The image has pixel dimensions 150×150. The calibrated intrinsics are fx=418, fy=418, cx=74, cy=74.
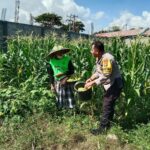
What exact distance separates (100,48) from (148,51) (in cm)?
208

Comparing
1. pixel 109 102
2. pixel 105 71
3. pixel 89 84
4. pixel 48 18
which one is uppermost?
pixel 48 18

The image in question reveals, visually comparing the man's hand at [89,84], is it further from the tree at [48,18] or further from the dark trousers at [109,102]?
the tree at [48,18]

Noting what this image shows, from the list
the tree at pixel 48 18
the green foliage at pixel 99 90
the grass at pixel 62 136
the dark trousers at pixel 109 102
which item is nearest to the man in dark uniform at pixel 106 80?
the dark trousers at pixel 109 102

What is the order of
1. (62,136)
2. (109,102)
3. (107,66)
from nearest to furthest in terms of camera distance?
(107,66) → (62,136) → (109,102)

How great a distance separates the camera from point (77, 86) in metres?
7.39

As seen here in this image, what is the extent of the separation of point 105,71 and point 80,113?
174cm

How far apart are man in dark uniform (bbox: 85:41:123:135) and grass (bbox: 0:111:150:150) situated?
20 centimetres

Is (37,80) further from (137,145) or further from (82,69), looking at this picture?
(137,145)

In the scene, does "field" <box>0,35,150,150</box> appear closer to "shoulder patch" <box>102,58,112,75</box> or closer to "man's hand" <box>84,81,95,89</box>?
"man's hand" <box>84,81,95,89</box>

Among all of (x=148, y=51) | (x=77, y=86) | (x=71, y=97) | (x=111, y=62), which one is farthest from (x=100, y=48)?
(x=148, y=51)

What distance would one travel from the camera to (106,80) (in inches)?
272

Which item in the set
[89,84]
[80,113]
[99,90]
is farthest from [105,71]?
[80,113]

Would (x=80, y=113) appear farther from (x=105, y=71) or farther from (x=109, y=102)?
(x=105, y=71)

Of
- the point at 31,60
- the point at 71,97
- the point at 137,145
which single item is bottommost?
the point at 137,145
